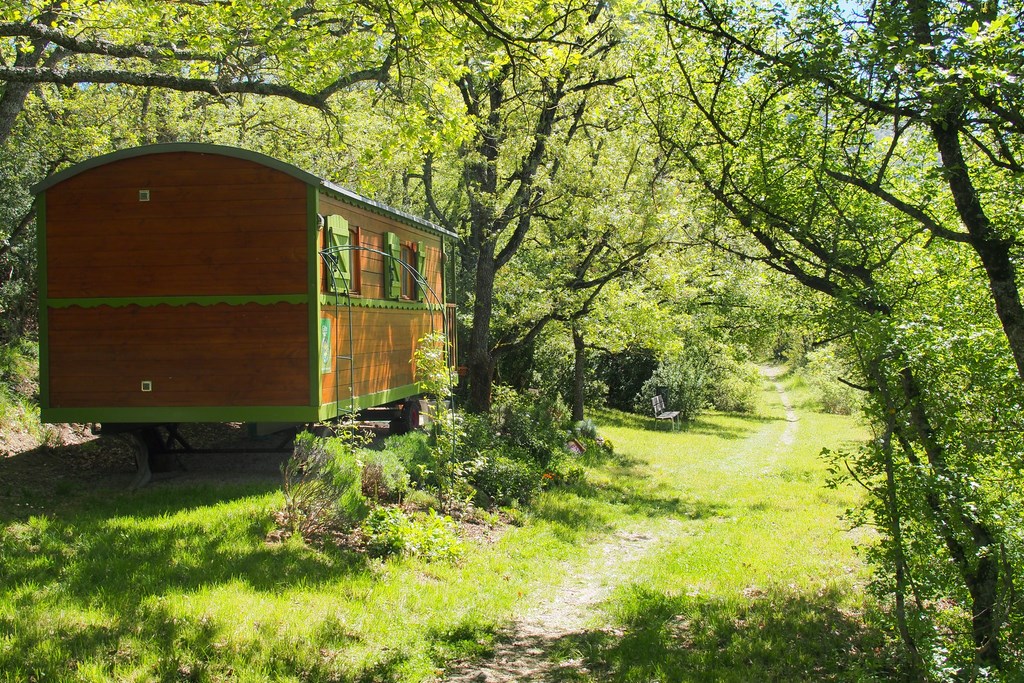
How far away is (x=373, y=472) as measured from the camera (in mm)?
9336

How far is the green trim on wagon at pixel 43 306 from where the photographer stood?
9.47m

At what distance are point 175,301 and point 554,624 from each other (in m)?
5.69

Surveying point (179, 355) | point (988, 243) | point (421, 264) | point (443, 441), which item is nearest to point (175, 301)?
point (179, 355)

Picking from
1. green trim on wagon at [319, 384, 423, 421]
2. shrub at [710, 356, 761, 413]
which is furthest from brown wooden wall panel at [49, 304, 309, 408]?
shrub at [710, 356, 761, 413]

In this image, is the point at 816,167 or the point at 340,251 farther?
the point at 340,251

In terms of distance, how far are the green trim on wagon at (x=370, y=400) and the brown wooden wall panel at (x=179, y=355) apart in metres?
0.40

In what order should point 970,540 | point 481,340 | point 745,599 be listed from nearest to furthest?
point 970,540
point 745,599
point 481,340

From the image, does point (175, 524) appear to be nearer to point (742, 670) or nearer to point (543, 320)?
point (742, 670)

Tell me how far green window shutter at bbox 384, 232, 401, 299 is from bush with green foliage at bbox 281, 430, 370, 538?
4.35 meters

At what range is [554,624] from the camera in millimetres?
7031

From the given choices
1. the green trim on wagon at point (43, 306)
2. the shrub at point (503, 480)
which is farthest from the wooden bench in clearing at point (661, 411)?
the green trim on wagon at point (43, 306)

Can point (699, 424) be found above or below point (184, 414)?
below

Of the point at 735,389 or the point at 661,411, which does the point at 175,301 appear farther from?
the point at 735,389

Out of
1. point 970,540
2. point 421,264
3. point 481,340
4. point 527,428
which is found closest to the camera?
point 970,540
